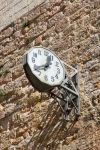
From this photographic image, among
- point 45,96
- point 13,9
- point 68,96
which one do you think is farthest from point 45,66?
point 13,9

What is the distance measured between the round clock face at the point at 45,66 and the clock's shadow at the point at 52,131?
0.56m

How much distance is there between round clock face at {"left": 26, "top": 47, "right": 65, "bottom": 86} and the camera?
516cm

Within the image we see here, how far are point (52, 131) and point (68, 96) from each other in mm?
452

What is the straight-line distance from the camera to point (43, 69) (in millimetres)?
5262

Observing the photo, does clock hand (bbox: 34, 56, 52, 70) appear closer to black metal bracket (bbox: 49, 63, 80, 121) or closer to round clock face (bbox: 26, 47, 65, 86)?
round clock face (bbox: 26, 47, 65, 86)

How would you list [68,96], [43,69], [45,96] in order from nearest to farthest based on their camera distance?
1. [43,69]
2. [68,96]
3. [45,96]

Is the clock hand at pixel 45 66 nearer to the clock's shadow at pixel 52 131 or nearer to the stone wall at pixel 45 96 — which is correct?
the stone wall at pixel 45 96

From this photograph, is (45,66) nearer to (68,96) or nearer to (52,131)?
(68,96)

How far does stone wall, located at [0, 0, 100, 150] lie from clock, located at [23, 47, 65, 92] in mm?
442

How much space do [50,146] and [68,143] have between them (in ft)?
0.81

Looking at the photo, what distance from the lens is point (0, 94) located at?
6434 mm

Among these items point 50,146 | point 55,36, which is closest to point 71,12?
point 55,36

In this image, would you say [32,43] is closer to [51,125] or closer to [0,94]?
[0,94]

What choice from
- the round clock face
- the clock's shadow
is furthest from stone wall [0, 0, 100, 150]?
the round clock face
